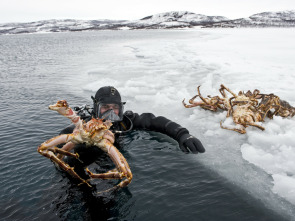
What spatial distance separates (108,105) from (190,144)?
212cm

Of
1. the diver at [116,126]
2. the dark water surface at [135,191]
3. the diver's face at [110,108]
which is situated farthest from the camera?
the diver's face at [110,108]

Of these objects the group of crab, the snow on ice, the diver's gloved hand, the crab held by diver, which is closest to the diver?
the diver's gloved hand

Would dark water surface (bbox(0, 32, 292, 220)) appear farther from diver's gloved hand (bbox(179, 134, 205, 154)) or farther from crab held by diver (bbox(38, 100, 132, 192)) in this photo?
crab held by diver (bbox(38, 100, 132, 192))

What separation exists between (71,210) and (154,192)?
1.45 metres

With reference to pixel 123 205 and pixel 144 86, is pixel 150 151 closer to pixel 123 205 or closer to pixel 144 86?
pixel 123 205

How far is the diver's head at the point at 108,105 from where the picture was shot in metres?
5.62

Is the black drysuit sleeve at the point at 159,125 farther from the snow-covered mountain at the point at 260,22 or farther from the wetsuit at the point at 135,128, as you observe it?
the snow-covered mountain at the point at 260,22

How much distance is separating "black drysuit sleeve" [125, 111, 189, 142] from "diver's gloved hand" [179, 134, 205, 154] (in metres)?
0.24

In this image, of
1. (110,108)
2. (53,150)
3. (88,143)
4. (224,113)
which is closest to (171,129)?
(110,108)

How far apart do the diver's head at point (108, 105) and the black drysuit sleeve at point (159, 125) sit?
0.94m

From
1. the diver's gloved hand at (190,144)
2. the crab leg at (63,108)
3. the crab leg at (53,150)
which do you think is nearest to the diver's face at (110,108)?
the diver's gloved hand at (190,144)

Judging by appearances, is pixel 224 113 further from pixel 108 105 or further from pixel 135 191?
pixel 135 191

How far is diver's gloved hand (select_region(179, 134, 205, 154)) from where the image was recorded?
558 cm

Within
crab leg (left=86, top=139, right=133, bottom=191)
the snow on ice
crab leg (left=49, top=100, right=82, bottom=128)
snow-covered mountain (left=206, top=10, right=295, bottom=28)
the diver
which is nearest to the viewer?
crab leg (left=49, top=100, right=82, bottom=128)
